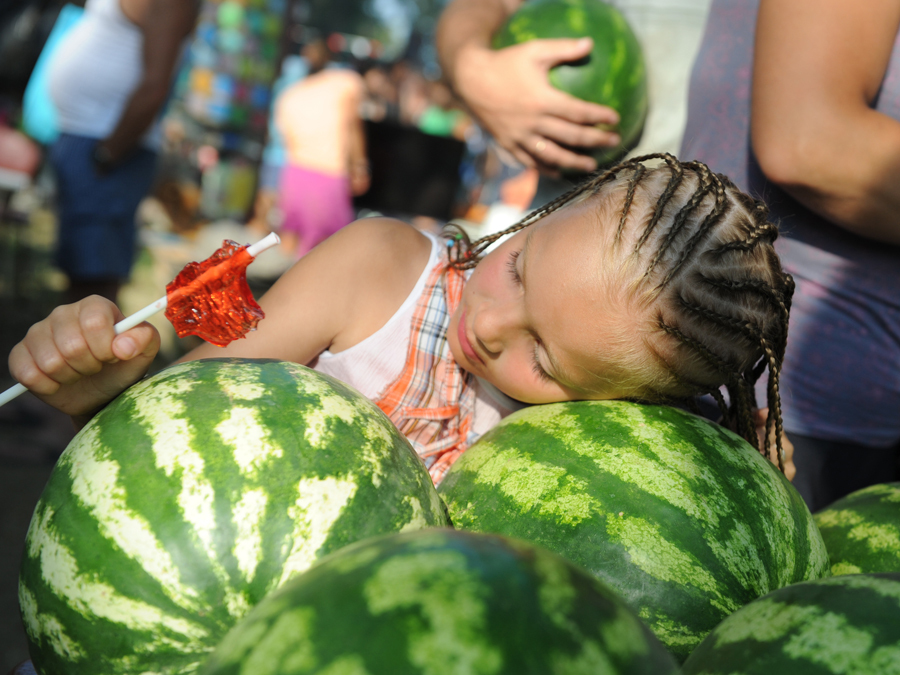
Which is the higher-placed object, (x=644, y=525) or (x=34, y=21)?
(x=34, y=21)

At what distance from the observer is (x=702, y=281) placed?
146 cm

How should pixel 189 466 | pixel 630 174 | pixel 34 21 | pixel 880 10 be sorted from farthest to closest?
pixel 34 21 < pixel 630 174 < pixel 880 10 < pixel 189 466

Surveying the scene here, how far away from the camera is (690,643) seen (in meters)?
1.00

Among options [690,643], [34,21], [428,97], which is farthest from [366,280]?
[428,97]

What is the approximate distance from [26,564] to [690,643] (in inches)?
36.5

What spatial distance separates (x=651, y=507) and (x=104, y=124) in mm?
3475

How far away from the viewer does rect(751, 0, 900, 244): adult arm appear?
146 cm

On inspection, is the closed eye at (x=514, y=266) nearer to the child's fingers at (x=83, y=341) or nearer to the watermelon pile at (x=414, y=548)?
the watermelon pile at (x=414, y=548)

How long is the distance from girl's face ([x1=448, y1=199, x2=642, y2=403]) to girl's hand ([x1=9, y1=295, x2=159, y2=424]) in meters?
0.72

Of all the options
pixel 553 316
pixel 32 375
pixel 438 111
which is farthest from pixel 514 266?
pixel 438 111

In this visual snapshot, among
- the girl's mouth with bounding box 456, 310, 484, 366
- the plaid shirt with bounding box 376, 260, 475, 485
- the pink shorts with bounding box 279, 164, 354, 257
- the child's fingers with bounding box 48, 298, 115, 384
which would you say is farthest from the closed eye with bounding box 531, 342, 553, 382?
the pink shorts with bounding box 279, 164, 354, 257

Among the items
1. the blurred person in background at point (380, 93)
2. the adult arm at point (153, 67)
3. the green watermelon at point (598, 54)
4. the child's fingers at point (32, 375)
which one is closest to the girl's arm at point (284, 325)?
the child's fingers at point (32, 375)

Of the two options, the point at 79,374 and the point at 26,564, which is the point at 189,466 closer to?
the point at 26,564

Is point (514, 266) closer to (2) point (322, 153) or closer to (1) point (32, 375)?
(1) point (32, 375)
